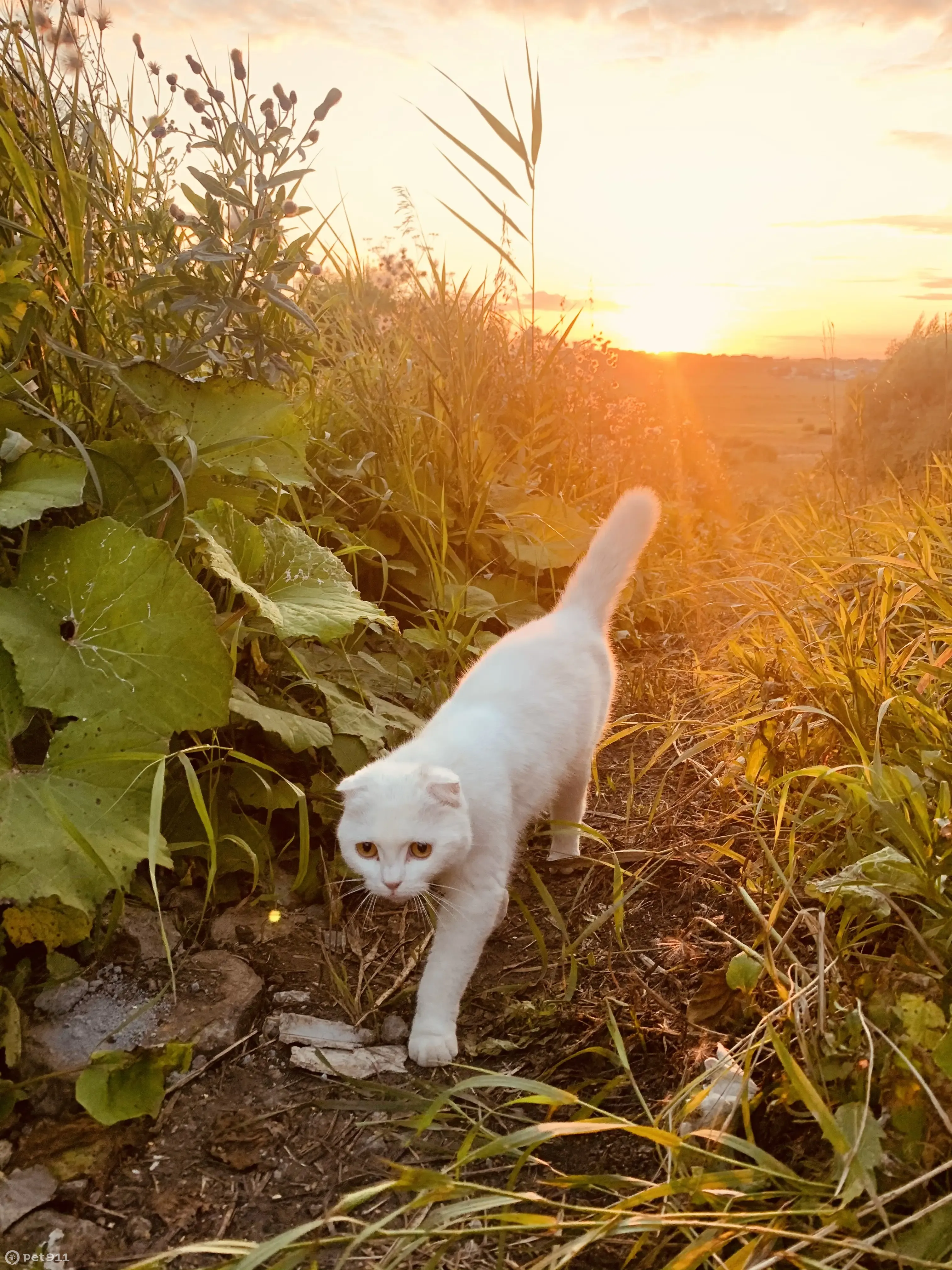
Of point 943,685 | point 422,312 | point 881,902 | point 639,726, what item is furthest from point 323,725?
point 422,312

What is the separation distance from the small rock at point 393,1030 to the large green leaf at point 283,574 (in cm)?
82

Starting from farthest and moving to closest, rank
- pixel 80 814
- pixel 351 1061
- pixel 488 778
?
pixel 488 778
pixel 351 1061
pixel 80 814

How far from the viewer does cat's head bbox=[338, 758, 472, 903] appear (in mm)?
1856

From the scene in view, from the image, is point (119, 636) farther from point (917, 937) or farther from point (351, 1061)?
point (917, 937)

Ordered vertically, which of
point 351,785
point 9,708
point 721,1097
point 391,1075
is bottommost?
point 391,1075

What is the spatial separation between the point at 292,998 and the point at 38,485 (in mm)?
1163

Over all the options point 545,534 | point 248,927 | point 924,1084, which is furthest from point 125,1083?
point 545,534

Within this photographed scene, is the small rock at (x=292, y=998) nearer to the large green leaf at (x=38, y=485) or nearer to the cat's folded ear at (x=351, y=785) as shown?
the cat's folded ear at (x=351, y=785)

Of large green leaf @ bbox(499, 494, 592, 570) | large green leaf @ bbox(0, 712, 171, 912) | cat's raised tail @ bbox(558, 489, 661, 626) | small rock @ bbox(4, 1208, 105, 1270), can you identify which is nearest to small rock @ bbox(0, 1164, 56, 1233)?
small rock @ bbox(4, 1208, 105, 1270)

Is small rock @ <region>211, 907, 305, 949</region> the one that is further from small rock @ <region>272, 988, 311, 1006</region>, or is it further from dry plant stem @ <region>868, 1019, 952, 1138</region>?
dry plant stem @ <region>868, 1019, 952, 1138</region>

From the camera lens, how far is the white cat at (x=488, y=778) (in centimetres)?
186

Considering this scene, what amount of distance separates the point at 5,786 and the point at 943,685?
Answer: 6.80 feet

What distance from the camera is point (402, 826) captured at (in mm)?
1852

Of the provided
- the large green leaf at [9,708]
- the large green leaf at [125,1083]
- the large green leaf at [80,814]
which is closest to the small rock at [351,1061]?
the large green leaf at [125,1083]
